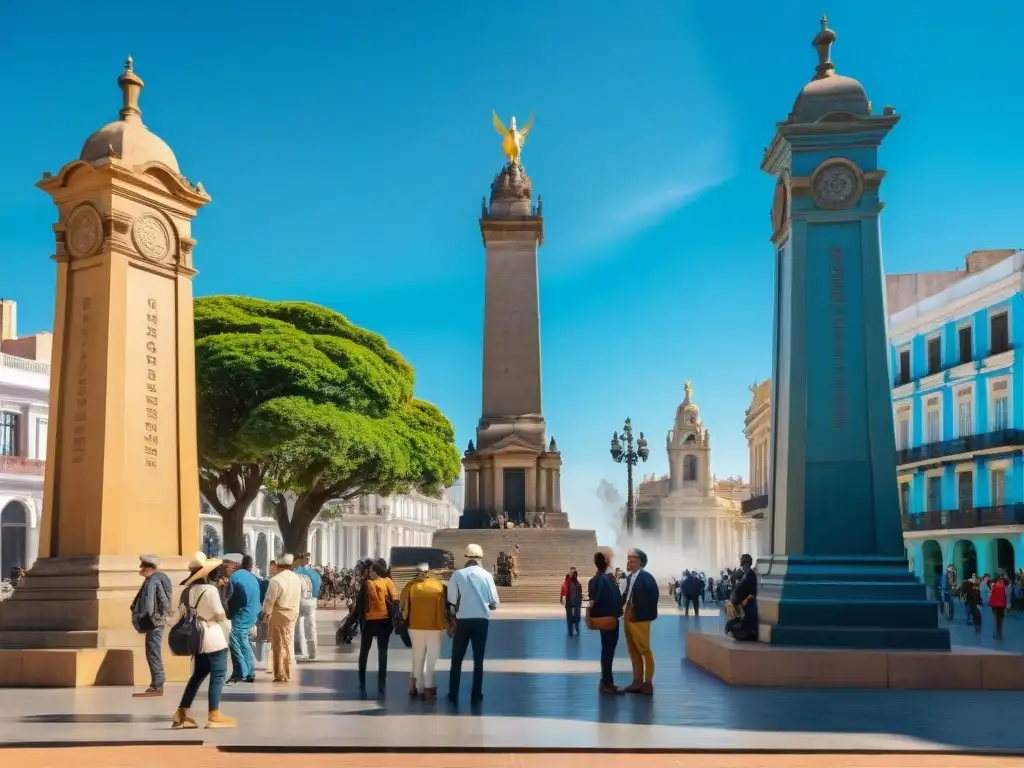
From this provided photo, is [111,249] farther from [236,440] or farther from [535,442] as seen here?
[535,442]

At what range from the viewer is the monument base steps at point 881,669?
39.5 feet

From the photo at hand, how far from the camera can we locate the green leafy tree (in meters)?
33.5

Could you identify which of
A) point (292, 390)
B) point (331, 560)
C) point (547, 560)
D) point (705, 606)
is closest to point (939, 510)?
point (705, 606)

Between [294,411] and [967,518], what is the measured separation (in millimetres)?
22031

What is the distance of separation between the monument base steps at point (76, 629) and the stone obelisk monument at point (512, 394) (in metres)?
37.5

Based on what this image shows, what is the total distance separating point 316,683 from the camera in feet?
43.7

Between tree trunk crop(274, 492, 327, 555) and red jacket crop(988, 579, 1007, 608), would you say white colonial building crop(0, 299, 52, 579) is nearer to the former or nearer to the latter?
tree trunk crop(274, 492, 327, 555)

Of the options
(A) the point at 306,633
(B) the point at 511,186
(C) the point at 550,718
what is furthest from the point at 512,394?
(C) the point at 550,718

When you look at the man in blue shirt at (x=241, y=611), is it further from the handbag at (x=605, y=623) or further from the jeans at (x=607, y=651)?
the jeans at (x=607, y=651)

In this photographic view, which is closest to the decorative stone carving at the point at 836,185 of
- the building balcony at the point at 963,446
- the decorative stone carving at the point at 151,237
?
the decorative stone carving at the point at 151,237

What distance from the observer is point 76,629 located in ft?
42.8

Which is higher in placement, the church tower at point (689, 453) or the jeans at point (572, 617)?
the church tower at point (689, 453)

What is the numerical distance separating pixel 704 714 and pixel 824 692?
1907mm

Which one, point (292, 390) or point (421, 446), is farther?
point (421, 446)
